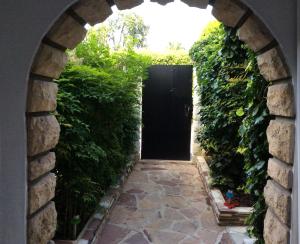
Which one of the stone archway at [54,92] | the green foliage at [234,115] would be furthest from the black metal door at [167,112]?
the stone archway at [54,92]

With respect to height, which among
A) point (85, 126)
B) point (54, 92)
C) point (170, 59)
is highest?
point (170, 59)

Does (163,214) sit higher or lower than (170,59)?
lower

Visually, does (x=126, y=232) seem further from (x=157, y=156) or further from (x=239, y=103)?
(x=157, y=156)

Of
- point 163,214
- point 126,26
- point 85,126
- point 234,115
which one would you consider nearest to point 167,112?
point 234,115

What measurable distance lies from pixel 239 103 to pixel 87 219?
2.23 m

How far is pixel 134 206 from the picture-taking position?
3945mm

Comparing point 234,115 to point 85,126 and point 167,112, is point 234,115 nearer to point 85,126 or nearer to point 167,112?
point 85,126

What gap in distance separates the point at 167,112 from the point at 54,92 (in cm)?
524

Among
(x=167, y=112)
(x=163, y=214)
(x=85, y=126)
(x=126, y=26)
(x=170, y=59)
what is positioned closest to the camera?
(x=85, y=126)

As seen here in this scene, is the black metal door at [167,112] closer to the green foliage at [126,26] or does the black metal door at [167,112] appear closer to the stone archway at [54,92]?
the green foliage at [126,26]

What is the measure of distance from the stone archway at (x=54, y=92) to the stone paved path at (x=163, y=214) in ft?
5.37

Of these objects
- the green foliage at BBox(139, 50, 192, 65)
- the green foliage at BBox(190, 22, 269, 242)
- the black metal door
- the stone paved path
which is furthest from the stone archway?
the green foliage at BBox(139, 50, 192, 65)

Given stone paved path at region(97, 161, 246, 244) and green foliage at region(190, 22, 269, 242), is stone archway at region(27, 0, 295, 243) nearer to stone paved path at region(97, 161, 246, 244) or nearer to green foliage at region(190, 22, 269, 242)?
green foliage at region(190, 22, 269, 242)

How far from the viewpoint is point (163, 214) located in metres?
3.69
